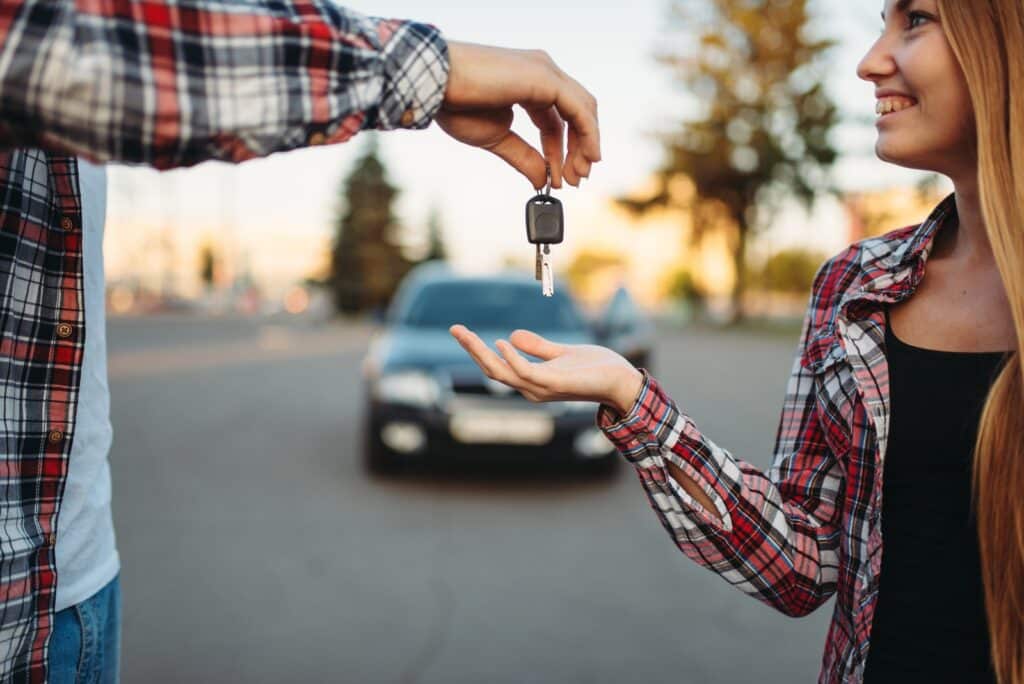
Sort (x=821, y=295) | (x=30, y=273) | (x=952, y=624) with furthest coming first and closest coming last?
(x=821, y=295) → (x=952, y=624) → (x=30, y=273)

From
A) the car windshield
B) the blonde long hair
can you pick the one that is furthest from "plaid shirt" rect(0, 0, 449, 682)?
the car windshield

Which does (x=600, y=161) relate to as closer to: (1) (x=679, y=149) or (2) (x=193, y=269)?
(1) (x=679, y=149)

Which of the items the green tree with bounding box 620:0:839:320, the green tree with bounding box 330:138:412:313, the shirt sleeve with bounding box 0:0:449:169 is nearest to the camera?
the shirt sleeve with bounding box 0:0:449:169

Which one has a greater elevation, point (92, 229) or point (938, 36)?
point (938, 36)

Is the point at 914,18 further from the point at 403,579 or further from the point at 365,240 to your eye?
the point at 365,240

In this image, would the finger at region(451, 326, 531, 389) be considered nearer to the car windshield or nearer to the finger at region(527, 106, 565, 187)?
the finger at region(527, 106, 565, 187)

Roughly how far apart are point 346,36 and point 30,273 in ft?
1.84

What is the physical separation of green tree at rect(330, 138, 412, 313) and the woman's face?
48918mm

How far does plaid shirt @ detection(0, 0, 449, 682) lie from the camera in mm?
791

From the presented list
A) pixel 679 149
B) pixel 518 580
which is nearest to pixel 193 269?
pixel 679 149

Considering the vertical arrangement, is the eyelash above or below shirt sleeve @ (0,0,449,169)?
above

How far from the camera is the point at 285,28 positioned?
874 mm

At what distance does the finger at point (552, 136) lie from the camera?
1.24 m

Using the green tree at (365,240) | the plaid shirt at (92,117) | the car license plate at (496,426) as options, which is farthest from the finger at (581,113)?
the green tree at (365,240)
